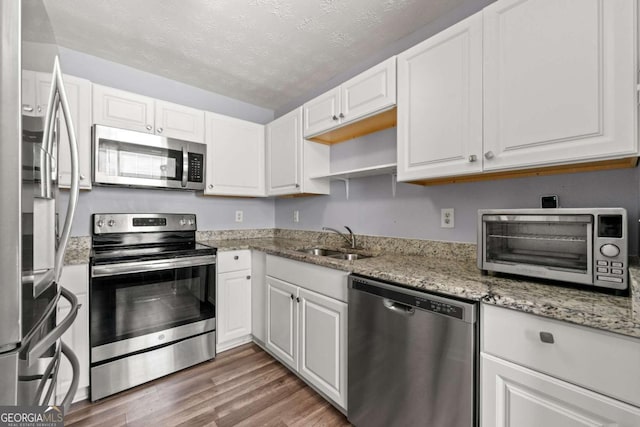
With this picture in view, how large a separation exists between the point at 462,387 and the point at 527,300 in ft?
1.37

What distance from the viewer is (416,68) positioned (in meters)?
1.48

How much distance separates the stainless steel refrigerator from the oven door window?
1.02 meters

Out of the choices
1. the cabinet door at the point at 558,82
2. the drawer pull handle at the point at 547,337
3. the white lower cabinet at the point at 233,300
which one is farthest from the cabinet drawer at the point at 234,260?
the drawer pull handle at the point at 547,337

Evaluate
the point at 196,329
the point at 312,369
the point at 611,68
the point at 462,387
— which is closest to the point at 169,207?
the point at 196,329

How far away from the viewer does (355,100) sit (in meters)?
1.79

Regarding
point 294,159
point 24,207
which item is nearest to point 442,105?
point 294,159

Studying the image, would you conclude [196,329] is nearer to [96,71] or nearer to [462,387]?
[462,387]

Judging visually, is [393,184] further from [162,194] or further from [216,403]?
[162,194]

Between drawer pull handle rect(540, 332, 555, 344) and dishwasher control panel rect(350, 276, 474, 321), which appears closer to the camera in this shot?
drawer pull handle rect(540, 332, 555, 344)

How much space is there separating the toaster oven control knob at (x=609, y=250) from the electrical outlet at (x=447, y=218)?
2.54 ft

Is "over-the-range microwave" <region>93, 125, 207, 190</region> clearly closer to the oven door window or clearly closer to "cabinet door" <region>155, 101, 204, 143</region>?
"cabinet door" <region>155, 101, 204, 143</region>

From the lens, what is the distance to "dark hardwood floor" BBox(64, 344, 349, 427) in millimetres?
1507

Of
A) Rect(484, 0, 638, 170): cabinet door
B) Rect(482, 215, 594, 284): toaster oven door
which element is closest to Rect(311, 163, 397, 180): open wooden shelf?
A: Rect(484, 0, 638, 170): cabinet door

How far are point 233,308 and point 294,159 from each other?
1408 millimetres
